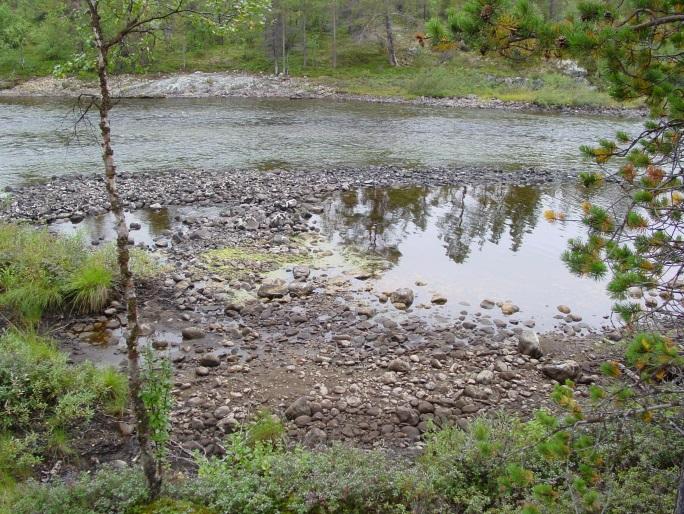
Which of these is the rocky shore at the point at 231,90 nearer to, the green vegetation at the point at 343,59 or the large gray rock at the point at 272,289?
the green vegetation at the point at 343,59

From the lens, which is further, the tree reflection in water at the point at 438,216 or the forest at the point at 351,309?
the tree reflection in water at the point at 438,216

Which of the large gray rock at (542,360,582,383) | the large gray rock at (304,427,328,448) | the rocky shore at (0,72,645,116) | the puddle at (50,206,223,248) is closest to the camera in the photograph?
the large gray rock at (304,427,328,448)

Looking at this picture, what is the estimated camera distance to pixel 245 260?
44.4ft

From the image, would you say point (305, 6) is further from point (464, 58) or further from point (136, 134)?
point (136, 134)

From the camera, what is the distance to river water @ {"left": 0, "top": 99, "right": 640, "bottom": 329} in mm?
13680

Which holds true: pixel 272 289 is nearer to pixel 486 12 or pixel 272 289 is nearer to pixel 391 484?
pixel 391 484

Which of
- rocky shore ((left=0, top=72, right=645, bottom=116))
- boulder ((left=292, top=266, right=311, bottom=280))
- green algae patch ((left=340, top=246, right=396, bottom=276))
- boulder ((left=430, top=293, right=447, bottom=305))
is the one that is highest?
rocky shore ((left=0, top=72, right=645, bottom=116))

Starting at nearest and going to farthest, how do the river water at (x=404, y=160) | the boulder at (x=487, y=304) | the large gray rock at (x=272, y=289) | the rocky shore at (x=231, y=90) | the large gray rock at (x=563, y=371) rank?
the large gray rock at (x=563, y=371), the large gray rock at (x=272, y=289), the boulder at (x=487, y=304), the river water at (x=404, y=160), the rocky shore at (x=231, y=90)

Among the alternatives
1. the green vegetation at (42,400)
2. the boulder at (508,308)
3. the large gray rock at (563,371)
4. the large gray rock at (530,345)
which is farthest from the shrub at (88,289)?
the large gray rock at (563,371)

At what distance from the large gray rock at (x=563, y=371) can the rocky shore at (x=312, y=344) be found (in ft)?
0.06

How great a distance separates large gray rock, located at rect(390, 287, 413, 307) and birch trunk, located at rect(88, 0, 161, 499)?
6914mm

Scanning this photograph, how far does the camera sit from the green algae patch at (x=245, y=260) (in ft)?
42.6

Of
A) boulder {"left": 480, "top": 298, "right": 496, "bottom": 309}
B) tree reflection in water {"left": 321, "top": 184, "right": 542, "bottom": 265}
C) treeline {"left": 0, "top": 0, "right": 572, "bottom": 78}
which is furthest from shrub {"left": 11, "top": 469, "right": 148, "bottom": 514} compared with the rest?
treeline {"left": 0, "top": 0, "right": 572, "bottom": 78}

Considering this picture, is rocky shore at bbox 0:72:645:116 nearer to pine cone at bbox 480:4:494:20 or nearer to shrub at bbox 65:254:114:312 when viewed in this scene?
shrub at bbox 65:254:114:312
